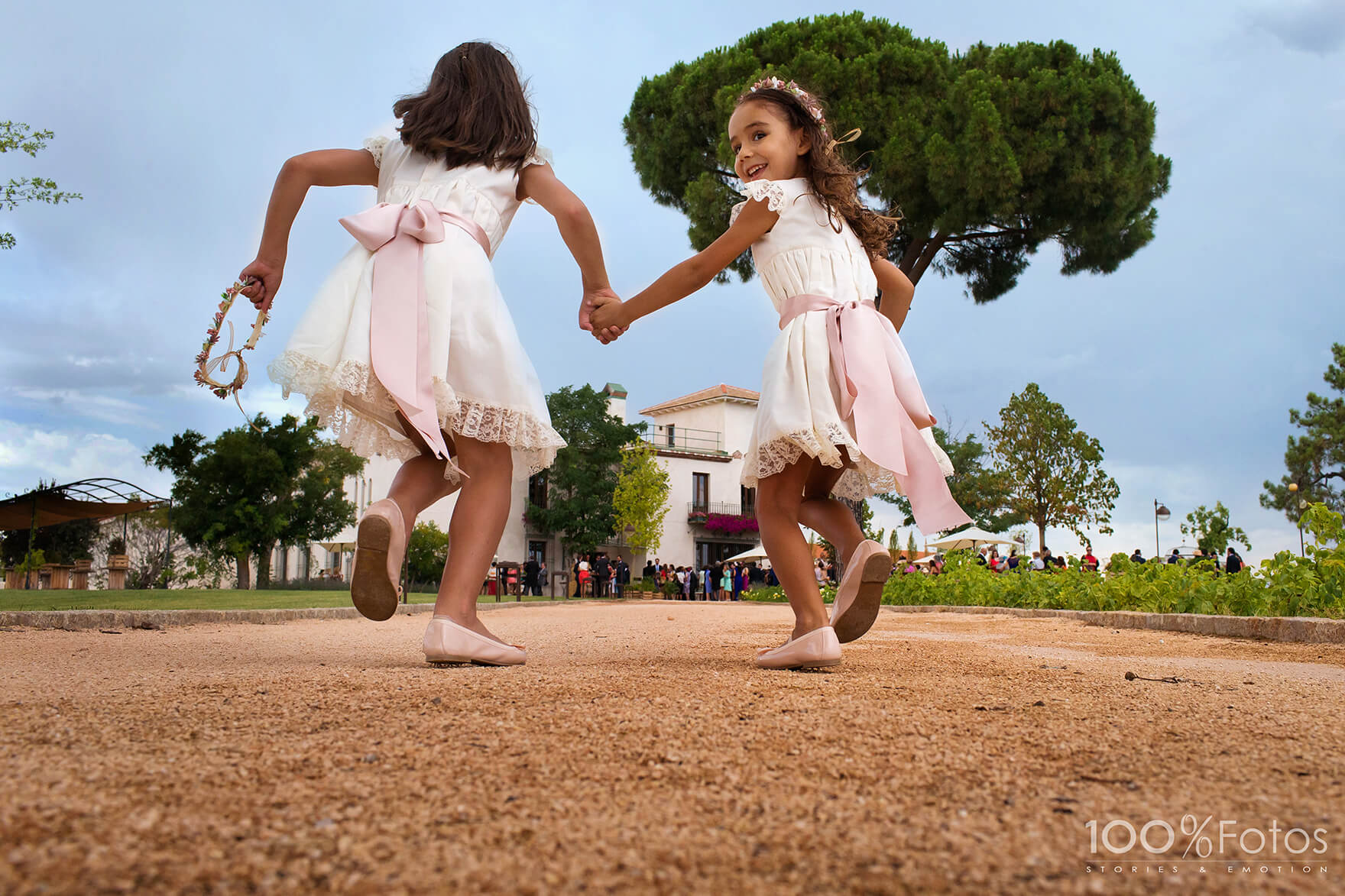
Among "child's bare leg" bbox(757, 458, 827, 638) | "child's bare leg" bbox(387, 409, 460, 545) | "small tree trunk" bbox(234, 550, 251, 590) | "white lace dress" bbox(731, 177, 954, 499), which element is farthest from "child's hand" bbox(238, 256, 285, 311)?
"small tree trunk" bbox(234, 550, 251, 590)

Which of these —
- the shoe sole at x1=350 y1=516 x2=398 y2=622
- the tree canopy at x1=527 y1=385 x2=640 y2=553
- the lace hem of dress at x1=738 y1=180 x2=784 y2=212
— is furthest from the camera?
the tree canopy at x1=527 y1=385 x2=640 y2=553

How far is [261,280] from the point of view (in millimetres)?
2658

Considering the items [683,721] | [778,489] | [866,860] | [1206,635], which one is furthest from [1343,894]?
[1206,635]

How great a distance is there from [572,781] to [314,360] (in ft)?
5.11

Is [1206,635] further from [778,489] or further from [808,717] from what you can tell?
[808,717]

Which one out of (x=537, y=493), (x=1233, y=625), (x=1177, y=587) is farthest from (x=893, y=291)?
(x=537, y=493)

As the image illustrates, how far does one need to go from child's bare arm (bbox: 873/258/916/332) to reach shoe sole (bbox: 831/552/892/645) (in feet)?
3.23

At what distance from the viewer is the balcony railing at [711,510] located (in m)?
37.7

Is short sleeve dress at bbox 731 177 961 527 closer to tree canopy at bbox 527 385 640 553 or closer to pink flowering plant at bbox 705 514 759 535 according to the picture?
tree canopy at bbox 527 385 640 553

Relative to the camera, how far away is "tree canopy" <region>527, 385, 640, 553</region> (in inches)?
1361

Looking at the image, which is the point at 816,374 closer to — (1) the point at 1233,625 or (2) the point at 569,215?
(2) the point at 569,215

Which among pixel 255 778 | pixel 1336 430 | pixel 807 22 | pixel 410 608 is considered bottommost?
pixel 410 608

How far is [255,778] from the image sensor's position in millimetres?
1028

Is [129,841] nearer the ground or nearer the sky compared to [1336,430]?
nearer the ground
